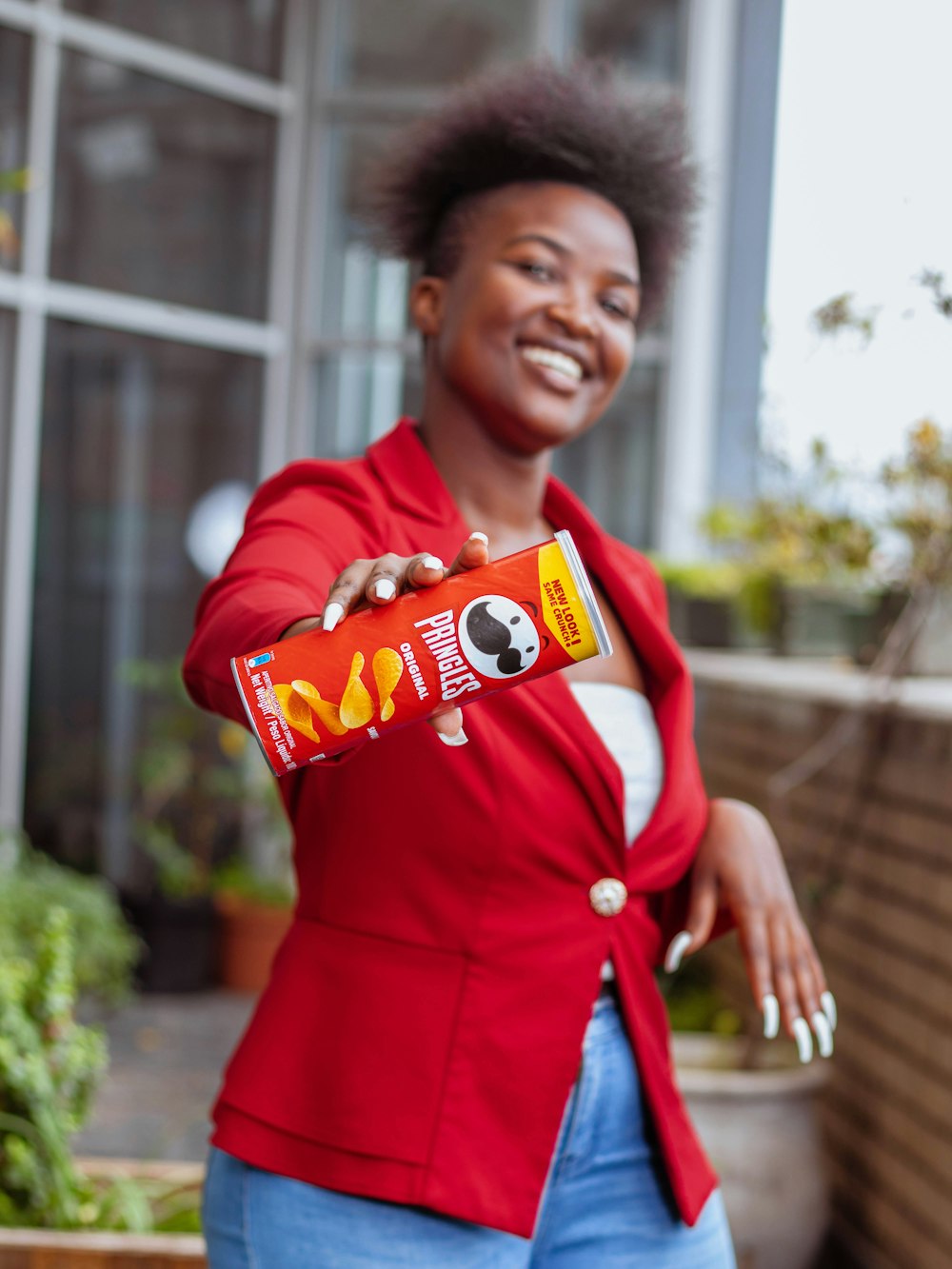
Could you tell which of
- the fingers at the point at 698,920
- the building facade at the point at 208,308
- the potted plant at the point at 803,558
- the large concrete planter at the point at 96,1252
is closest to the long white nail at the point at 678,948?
the fingers at the point at 698,920

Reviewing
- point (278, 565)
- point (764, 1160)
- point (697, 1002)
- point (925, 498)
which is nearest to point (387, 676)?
point (278, 565)

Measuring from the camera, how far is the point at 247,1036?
1.24m

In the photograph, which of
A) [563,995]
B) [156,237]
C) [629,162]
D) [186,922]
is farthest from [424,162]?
[156,237]

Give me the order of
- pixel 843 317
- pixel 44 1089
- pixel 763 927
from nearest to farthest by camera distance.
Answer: pixel 763 927 → pixel 44 1089 → pixel 843 317

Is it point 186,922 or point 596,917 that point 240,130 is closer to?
point 186,922

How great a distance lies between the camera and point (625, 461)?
578cm

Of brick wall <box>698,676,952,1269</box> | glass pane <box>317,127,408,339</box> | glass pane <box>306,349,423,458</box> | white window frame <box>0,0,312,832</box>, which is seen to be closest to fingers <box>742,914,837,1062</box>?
brick wall <box>698,676,952,1269</box>

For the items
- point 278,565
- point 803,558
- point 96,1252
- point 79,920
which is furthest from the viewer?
point 79,920

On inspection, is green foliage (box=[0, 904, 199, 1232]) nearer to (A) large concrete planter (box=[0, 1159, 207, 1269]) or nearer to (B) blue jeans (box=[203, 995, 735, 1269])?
(A) large concrete planter (box=[0, 1159, 207, 1269])

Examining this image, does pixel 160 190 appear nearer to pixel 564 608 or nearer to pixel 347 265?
pixel 347 265

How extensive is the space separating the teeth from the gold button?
450mm

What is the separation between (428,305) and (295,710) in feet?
2.01

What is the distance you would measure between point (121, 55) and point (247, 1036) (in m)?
5.03

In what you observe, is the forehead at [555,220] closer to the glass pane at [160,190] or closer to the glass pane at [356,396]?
the glass pane at [160,190]
